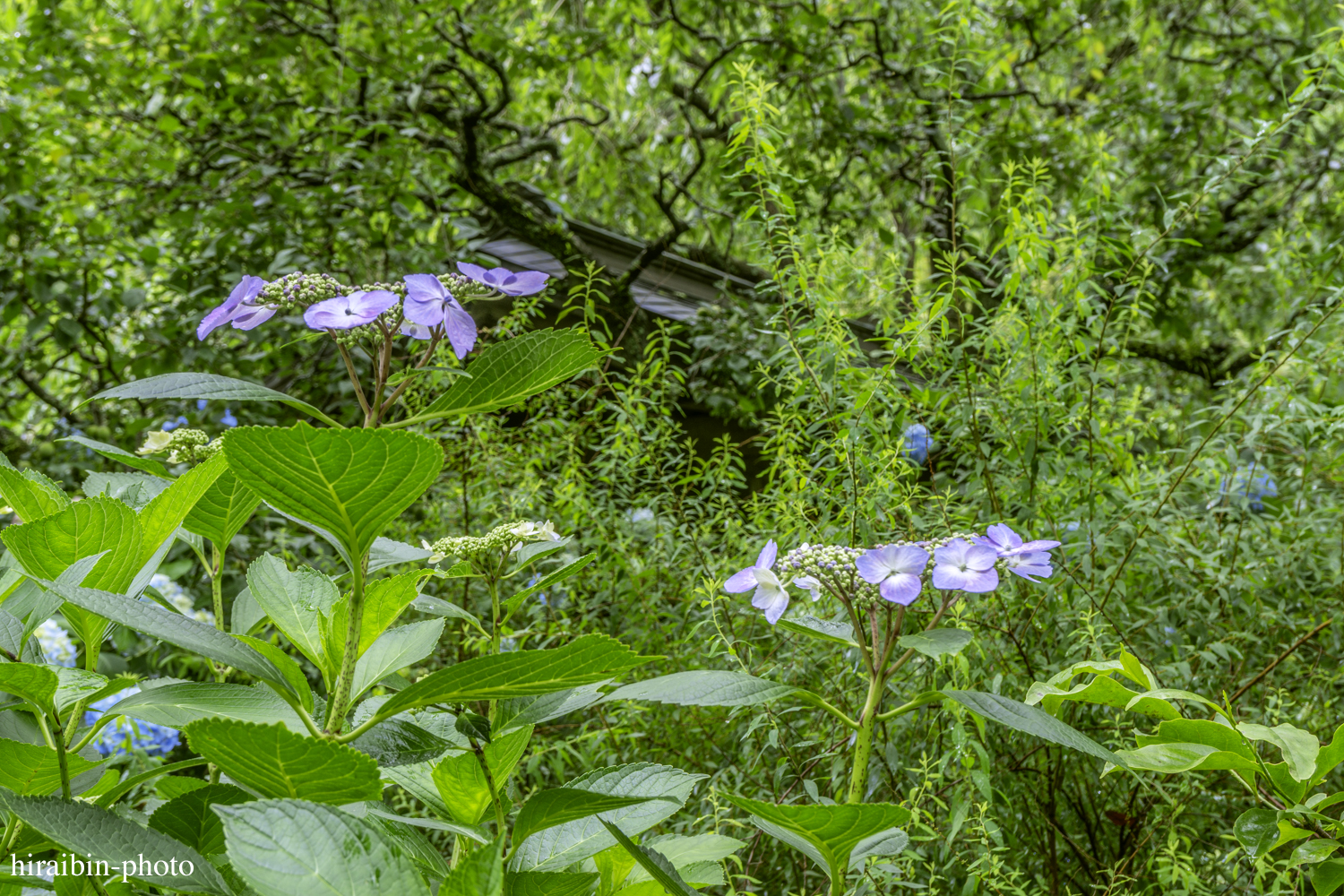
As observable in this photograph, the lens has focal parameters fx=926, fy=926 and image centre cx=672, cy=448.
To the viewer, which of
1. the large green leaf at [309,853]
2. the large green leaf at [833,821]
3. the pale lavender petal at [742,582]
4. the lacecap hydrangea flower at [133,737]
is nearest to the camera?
the large green leaf at [309,853]

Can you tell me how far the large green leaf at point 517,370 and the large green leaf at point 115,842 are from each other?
27 centimetres

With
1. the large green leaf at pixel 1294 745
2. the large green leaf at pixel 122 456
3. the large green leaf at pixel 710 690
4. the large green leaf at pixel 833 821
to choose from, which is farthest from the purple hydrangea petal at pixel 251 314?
the large green leaf at pixel 1294 745

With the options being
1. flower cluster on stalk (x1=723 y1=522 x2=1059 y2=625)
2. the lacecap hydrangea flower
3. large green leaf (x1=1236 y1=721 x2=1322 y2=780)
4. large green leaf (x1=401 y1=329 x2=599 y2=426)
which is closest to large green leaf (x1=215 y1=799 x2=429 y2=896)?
large green leaf (x1=401 y1=329 x2=599 y2=426)

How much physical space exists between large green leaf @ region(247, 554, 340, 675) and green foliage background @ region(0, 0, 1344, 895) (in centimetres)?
55

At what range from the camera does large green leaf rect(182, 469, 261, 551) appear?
2.13 ft

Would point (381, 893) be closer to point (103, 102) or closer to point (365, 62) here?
point (365, 62)

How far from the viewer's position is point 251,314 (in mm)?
706

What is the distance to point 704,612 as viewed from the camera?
1.45m

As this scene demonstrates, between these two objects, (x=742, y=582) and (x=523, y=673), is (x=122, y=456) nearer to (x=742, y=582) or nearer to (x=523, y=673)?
(x=523, y=673)

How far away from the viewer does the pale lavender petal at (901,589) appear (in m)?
A: 0.64

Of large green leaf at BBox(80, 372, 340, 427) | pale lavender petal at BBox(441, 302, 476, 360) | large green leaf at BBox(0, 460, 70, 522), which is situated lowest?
large green leaf at BBox(0, 460, 70, 522)

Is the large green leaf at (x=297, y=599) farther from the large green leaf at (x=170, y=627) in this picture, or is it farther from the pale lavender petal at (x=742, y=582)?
the pale lavender petal at (x=742, y=582)

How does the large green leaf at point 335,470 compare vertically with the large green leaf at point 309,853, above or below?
above

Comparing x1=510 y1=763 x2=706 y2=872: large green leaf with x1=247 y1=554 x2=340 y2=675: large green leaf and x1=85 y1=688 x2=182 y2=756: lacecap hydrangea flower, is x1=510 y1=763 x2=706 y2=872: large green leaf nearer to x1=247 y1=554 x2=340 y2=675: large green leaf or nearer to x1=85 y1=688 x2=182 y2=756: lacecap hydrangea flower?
x1=247 y1=554 x2=340 y2=675: large green leaf
